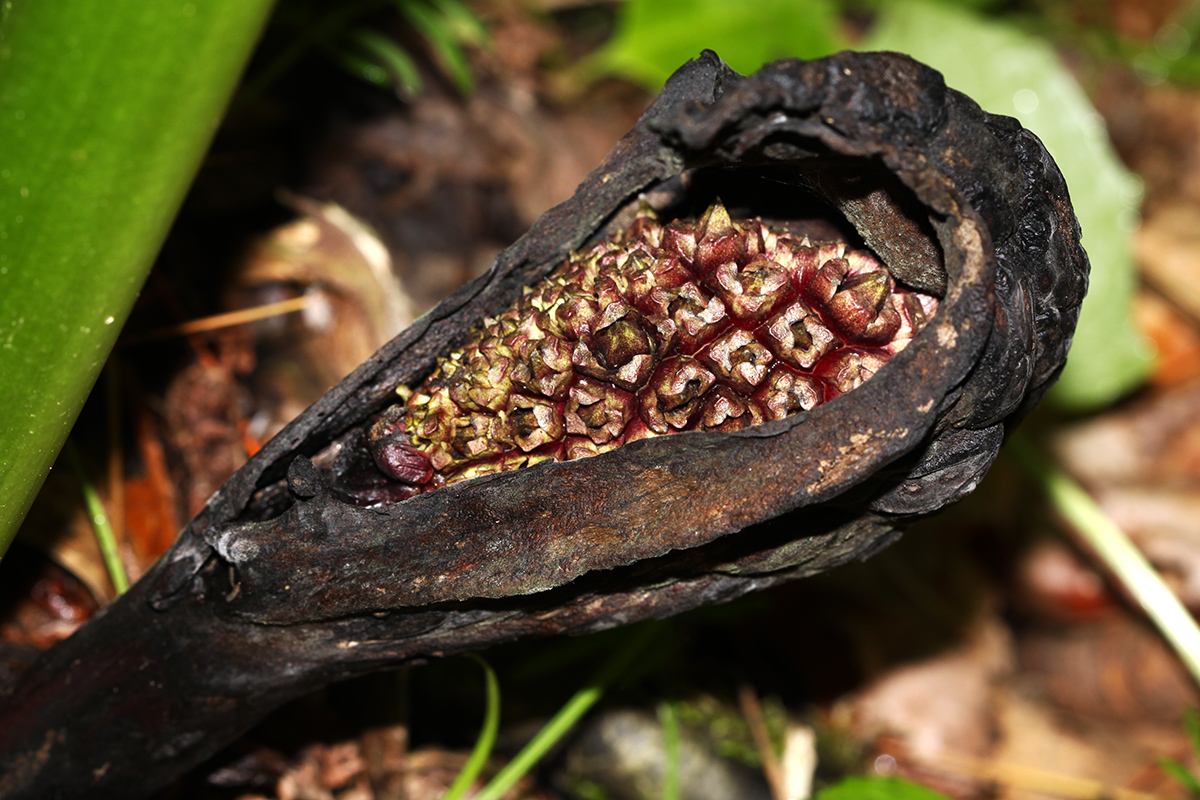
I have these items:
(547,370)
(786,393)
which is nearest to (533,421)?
(547,370)

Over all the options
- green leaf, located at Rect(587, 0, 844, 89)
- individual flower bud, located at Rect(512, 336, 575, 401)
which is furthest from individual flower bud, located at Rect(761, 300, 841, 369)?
green leaf, located at Rect(587, 0, 844, 89)

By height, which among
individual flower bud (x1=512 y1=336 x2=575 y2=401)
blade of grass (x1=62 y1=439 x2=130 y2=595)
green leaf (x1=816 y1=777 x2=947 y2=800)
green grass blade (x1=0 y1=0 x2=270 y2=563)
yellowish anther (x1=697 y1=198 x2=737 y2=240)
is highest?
blade of grass (x1=62 y1=439 x2=130 y2=595)

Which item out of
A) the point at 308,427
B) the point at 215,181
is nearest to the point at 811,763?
the point at 308,427

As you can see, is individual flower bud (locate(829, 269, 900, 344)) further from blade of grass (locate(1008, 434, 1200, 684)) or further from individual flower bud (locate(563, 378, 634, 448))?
blade of grass (locate(1008, 434, 1200, 684))

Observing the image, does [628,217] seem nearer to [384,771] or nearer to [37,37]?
[37,37]

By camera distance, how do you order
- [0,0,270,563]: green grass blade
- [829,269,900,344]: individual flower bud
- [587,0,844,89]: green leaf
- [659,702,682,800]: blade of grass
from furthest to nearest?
[587,0,844,89]: green leaf < [659,702,682,800]: blade of grass < [829,269,900,344]: individual flower bud < [0,0,270,563]: green grass blade

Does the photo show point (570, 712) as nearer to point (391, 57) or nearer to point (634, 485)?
point (634, 485)

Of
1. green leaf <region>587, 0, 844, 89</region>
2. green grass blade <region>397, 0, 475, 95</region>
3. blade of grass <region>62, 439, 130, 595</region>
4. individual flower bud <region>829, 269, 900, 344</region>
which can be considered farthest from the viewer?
green leaf <region>587, 0, 844, 89</region>
